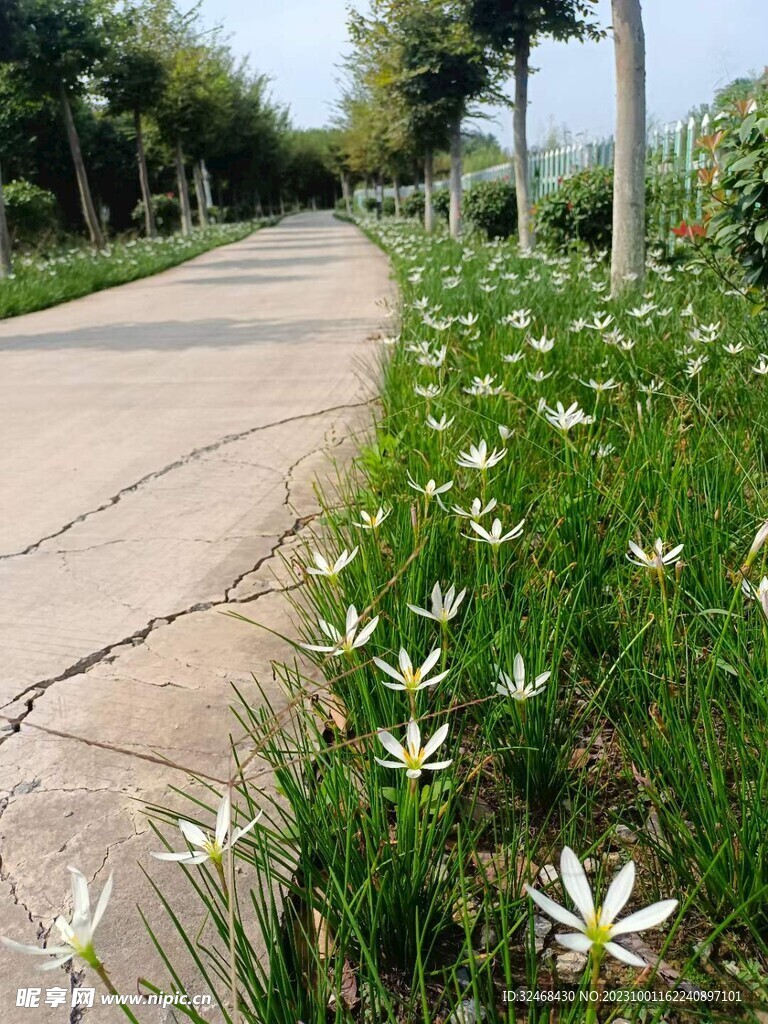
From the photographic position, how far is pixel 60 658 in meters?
2.06

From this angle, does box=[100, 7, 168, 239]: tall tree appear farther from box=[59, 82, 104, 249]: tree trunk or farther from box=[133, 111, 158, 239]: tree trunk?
box=[59, 82, 104, 249]: tree trunk

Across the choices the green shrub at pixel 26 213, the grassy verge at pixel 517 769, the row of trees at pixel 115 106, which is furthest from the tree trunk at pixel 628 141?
the green shrub at pixel 26 213

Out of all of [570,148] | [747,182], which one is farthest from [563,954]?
[570,148]

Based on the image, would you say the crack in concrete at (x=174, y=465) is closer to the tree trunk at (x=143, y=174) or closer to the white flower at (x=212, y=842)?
the white flower at (x=212, y=842)

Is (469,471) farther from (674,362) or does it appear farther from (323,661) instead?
(674,362)

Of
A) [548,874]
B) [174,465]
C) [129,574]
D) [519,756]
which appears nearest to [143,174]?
[174,465]

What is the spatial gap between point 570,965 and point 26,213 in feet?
74.1

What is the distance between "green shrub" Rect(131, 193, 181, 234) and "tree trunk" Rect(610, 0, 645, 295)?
25092 millimetres

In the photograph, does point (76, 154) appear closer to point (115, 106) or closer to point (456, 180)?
point (115, 106)

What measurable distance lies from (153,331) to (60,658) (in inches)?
236

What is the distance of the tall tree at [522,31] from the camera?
10.9 m

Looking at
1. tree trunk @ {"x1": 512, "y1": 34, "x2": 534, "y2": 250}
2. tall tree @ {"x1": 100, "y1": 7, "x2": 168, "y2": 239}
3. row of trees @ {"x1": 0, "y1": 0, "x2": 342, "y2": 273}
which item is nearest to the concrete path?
tree trunk @ {"x1": 512, "y1": 34, "x2": 534, "y2": 250}

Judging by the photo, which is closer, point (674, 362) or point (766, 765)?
point (766, 765)

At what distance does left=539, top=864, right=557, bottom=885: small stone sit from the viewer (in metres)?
1.24
